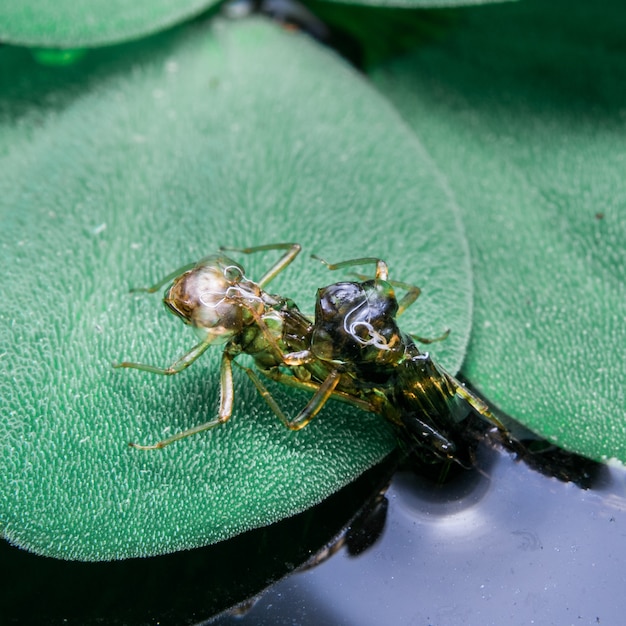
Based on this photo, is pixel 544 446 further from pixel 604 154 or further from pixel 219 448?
pixel 604 154

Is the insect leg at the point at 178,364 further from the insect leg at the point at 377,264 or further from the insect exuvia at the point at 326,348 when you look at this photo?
the insect leg at the point at 377,264

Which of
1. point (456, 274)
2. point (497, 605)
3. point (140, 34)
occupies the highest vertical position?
point (140, 34)

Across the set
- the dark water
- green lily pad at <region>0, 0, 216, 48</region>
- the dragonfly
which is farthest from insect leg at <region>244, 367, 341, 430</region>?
green lily pad at <region>0, 0, 216, 48</region>

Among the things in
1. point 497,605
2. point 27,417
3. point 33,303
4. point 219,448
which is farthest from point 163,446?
point 497,605

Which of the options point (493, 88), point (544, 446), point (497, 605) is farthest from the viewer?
point (493, 88)

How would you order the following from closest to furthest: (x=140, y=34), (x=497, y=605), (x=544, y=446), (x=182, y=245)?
(x=497, y=605), (x=544, y=446), (x=182, y=245), (x=140, y=34)

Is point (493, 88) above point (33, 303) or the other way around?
above

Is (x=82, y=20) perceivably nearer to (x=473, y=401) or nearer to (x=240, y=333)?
(x=240, y=333)
